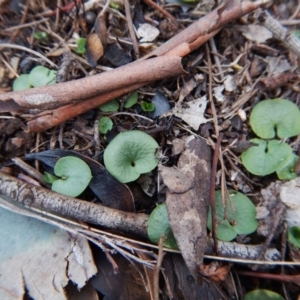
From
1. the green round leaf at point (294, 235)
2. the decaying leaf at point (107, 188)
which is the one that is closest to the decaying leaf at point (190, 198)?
the decaying leaf at point (107, 188)

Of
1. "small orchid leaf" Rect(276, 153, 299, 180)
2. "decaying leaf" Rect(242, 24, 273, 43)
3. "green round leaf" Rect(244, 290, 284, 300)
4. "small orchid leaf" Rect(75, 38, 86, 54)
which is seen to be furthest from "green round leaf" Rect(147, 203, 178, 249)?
"decaying leaf" Rect(242, 24, 273, 43)

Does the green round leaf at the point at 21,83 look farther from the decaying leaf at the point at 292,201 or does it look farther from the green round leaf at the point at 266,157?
the decaying leaf at the point at 292,201

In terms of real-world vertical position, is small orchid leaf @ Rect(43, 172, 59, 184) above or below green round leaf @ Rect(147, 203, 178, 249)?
above

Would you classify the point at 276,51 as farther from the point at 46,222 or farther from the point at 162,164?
the point at 46,222

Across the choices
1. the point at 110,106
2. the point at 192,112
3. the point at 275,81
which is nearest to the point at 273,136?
the point at 275,81

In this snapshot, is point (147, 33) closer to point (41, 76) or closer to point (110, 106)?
point (110, 106)

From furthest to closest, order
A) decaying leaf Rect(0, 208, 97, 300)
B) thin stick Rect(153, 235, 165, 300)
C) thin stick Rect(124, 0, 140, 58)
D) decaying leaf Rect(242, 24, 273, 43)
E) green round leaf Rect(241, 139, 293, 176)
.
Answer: decaying leaf Rect(242, 24, 273, 43)
thin stick Rect(124, 0, 140, 58)
green round leaf Rect(241, 139, 293, 176)
decaying leaf Rect(0, 208, 97, 300)
thin stick Rect(153, 235, 165, 300)

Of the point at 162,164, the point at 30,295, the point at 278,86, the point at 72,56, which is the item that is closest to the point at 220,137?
the point at 162,164

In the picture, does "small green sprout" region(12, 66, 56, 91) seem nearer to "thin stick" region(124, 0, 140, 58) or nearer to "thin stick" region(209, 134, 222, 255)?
"thin stick" region(124, 0, 140, 58)
